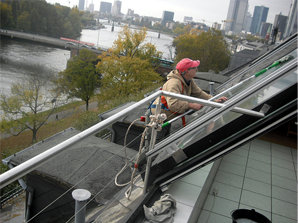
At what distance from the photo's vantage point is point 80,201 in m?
1.48

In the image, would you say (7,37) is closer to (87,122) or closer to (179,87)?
Result: (87,122)

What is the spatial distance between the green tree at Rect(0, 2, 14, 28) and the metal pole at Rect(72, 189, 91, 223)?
69127 mm

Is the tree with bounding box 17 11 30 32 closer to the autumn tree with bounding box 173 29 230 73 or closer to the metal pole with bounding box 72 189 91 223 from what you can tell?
the autumn tree with bounding box 173 29 230 73

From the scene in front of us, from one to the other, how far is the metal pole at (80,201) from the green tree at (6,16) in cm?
6913

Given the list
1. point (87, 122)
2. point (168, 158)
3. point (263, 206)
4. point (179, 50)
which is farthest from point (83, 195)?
point (179, 50)

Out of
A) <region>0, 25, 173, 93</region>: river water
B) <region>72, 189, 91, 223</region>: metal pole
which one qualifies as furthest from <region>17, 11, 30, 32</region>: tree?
<region>72, 189, 91, 223</region>: metal pole

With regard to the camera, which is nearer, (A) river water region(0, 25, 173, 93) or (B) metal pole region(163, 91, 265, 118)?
(B) metal pole region(163, 91, 265, 118)

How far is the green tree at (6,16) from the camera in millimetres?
59594

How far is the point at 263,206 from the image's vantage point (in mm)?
4223

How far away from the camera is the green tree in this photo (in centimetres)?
5959

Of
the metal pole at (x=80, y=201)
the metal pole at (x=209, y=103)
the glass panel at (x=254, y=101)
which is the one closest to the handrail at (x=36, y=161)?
the metal pole at (x=80, y=201)

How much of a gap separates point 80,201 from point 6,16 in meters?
71.1

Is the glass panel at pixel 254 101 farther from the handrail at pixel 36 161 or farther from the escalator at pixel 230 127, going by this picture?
the handrail at pixel 36 161

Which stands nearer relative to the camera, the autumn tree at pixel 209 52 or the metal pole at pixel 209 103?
the metal pole at pixel 209 103
